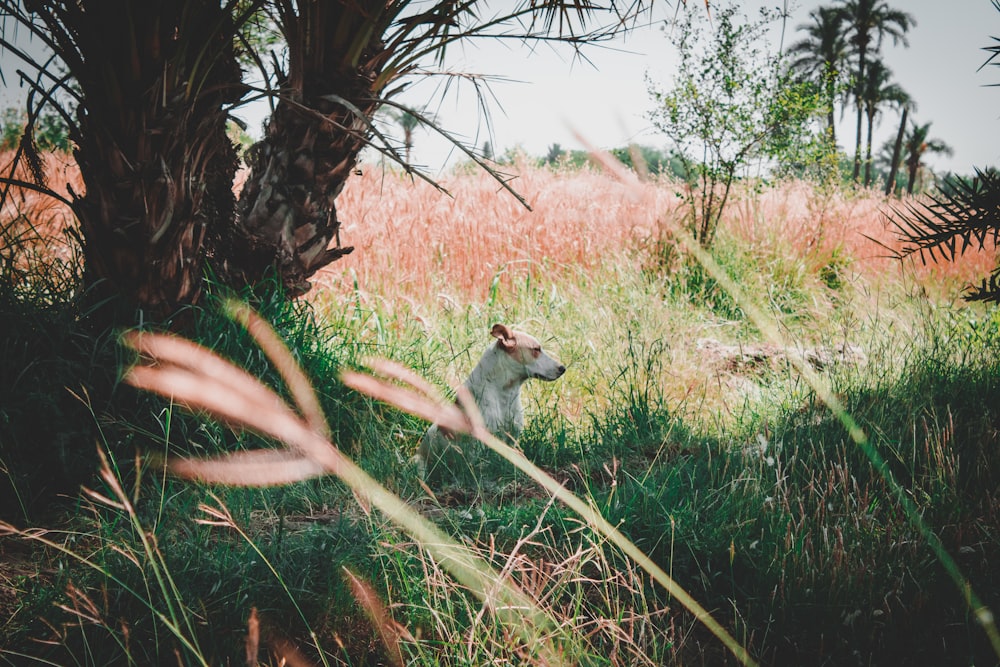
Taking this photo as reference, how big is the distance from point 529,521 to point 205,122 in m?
2.24

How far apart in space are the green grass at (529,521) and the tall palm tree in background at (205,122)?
330 mm

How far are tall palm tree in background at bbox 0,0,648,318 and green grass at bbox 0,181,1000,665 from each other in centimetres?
33

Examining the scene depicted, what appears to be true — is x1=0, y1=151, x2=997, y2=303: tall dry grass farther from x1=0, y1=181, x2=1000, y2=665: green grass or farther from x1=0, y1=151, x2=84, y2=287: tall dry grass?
x1=0, y1=181, x2=1000, y2=665: green grass

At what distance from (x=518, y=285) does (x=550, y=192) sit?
132 inches

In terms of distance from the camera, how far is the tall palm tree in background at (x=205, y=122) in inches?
91.4

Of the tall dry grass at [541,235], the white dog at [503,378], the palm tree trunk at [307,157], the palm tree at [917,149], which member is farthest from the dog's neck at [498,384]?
the palm tree at [917,149]

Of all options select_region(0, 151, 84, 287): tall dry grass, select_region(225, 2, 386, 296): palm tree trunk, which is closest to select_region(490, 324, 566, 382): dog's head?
select_region(225, 2, 386, 296): palm tree trunk

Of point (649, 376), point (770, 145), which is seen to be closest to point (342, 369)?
point (649, 376)

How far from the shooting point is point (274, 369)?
124 inches

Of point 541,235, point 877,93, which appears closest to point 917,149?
point 877,93

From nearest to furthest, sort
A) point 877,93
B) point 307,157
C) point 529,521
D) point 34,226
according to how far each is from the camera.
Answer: point 529,521, point 307,157, point 34,226, point 877,93

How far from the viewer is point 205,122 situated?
8.71 feet

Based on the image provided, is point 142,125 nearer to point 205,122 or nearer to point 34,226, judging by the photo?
point 205,122

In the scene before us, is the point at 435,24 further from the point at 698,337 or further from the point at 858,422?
the point at 698,337
